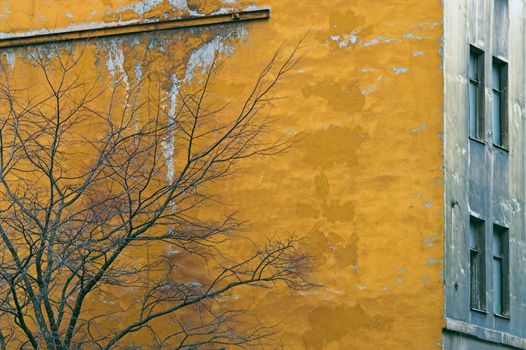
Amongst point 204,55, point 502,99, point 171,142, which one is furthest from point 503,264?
point 204,55

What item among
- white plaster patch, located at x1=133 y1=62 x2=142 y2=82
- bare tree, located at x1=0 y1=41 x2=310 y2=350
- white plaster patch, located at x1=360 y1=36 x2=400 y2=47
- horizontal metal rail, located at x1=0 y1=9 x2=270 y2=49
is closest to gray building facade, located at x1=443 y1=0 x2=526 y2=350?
white plaster patch, located at x1=360 y1=36 x2=400 y2=47

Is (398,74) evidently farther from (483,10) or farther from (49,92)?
(49,92)

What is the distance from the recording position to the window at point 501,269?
25.8 metres

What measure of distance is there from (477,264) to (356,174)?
9.47 feet

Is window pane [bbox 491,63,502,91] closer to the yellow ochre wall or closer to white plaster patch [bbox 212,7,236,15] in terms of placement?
the yellow ochre wall

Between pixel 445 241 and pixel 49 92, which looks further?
pixel 49 92

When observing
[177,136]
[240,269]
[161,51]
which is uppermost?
[161,51]

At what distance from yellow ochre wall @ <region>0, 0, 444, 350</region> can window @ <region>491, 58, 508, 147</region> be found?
2.80 meters

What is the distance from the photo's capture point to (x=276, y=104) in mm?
24766

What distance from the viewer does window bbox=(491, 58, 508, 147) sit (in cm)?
2627

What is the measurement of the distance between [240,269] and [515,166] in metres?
5.64

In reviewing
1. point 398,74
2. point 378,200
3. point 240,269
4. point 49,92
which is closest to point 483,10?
point 398,74

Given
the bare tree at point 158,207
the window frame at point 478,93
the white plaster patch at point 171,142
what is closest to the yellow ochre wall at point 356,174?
the bare tree at point 158,207

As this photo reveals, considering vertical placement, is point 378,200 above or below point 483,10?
below
